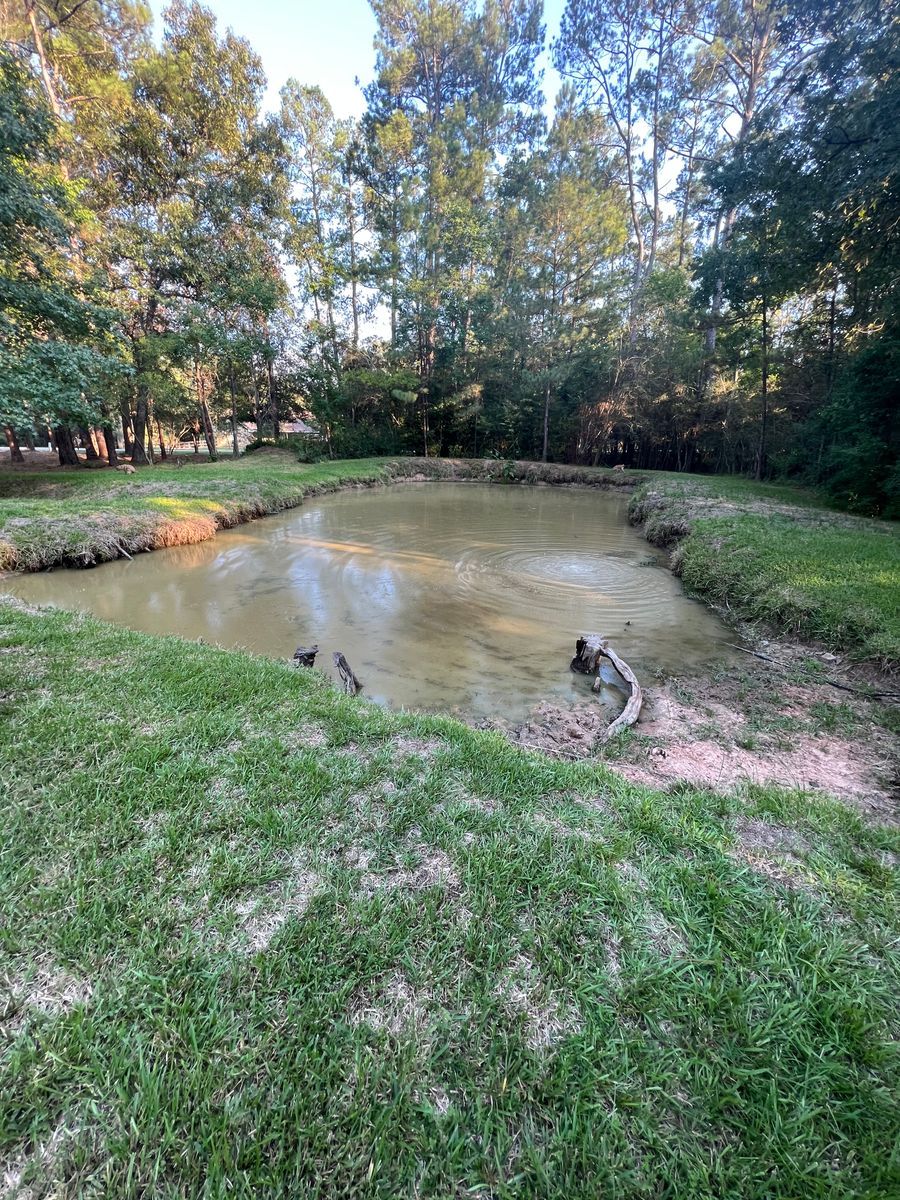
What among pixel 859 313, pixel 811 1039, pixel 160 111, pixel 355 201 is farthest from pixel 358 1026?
pixel 355 201

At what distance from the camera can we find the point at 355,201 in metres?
21.4

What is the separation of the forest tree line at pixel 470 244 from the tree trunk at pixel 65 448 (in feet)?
0.25

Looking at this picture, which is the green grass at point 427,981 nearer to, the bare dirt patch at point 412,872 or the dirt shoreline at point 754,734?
the bare dirt patch at point 412,872

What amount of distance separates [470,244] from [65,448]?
737 inches

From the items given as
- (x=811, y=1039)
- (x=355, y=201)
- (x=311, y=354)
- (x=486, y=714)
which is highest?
(x=355, y=201)

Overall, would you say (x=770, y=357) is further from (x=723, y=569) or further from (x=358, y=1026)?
(x=358, y=1026)

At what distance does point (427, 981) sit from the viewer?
143cm

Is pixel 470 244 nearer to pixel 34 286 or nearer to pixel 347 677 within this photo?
pixel 34 286

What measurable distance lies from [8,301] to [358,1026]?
12.7m

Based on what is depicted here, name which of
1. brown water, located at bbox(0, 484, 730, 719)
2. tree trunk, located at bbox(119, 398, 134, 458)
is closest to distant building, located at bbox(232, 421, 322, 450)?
tree trunk, located at bbox(119, 398, 134, 458)

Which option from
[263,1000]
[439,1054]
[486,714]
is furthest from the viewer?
Result: [486,714]

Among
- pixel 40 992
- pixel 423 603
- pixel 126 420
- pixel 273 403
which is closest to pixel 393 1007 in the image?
pixel 40 992

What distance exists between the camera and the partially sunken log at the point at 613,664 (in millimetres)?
3627

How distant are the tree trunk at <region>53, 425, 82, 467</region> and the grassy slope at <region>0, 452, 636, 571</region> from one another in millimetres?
4177
